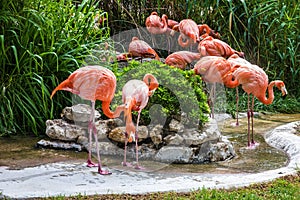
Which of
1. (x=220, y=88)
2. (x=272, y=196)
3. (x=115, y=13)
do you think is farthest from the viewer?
(x=115, y=13)

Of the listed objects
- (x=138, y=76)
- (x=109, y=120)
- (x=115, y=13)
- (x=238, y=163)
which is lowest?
(x=238, y=163)

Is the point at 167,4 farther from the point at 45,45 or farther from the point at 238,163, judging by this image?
the point at 238,163

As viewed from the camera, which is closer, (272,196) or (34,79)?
(272,196)

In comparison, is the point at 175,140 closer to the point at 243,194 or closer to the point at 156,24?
the point at 243,194

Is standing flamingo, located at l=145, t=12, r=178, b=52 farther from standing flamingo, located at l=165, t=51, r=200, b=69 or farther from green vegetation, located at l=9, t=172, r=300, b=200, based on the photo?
green vegetation, located at l=9, t=172, r=300, b=200

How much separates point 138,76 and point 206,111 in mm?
741

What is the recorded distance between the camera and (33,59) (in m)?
5.67

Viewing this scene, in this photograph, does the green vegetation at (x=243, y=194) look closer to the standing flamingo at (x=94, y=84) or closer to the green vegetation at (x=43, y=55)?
the standing flamingo at (x=94, y=84)

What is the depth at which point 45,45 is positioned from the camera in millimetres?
5824

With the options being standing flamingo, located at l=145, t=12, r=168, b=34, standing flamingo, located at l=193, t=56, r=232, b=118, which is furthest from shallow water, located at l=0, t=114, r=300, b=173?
standing flamingo, located at l=145, t=12, r=168, b=34

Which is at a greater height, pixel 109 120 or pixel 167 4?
pixel 167 4

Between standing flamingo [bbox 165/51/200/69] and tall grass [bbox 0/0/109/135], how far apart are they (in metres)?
0.89

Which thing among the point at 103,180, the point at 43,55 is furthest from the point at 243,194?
the point at 43,55

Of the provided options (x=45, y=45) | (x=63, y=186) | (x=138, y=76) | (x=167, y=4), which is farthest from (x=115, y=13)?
(x=63, y=186)
